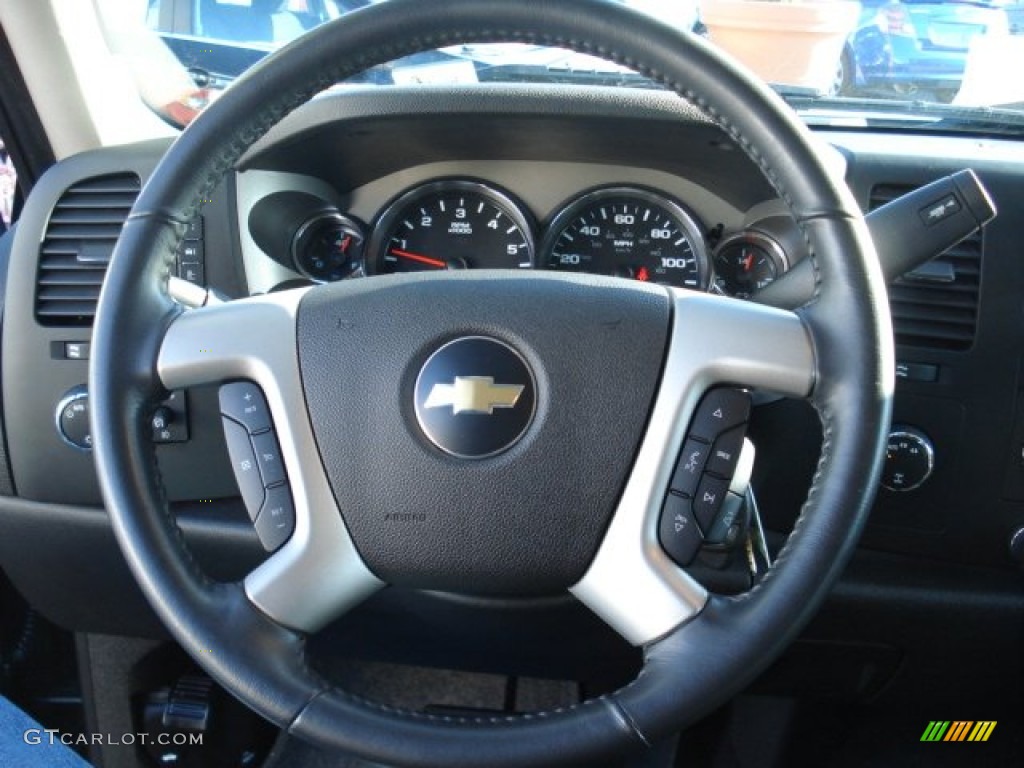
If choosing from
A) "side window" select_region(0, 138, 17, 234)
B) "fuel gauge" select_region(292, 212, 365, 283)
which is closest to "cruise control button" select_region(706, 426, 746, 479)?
"fuel gauge" select_region(292, 212, 365, 283)

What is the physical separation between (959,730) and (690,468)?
1064 mm

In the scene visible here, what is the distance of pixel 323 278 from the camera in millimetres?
1741

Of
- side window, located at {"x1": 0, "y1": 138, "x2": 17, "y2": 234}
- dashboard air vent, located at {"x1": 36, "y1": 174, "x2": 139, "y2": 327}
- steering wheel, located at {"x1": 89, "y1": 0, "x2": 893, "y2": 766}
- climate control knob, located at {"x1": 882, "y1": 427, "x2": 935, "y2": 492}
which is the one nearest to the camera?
steering wheel, located at {"x1": 89, "y1": 0, "x2": 893, "y2": 766}

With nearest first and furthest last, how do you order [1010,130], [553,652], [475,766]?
[475,766] → [553,652] → [1010,130]

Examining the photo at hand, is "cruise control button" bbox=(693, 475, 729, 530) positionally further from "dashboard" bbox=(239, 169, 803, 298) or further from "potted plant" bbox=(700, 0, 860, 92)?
"potted plant" bbox=(700, 0, 860, 92)

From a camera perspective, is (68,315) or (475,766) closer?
(475,766)

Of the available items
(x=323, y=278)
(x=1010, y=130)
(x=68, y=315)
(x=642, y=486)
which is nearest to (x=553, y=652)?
(x=642, y=486)

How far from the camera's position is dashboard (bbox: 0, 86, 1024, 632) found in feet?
4.73

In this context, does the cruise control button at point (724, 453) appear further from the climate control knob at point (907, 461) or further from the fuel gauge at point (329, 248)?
the fuel gauge at point (329, 248)

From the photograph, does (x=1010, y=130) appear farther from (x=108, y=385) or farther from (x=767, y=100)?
(x=108, y=385)

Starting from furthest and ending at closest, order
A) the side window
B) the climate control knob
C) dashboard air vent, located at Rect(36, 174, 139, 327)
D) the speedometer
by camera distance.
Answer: the side window, the speedometer, dashboard air vent, located at Rect(36, 174, 139, 327), the climate control knob

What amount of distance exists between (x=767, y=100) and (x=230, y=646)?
0.69 m

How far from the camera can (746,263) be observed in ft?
5.42

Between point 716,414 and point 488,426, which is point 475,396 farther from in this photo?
point 716,414
